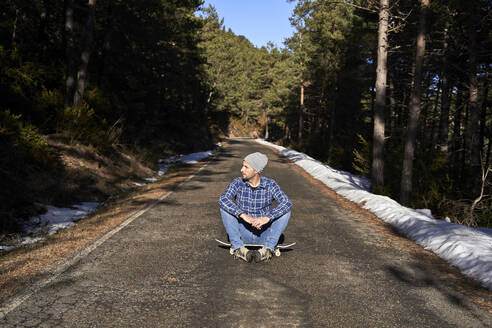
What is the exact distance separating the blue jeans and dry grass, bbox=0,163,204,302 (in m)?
2.42

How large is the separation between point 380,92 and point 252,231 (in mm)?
9895

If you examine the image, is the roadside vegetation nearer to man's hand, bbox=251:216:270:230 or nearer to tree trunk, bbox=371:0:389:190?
tree trunk, bbox=371:0:389:190

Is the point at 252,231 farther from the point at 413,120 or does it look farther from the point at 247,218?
the point at 413,120

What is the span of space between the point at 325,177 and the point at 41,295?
13392mm

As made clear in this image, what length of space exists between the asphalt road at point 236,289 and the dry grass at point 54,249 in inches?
14.4

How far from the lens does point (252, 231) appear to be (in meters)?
5.09

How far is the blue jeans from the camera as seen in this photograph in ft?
16.2

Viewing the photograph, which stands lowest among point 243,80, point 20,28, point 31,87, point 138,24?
point 31,87

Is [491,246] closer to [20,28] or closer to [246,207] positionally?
[246,207]

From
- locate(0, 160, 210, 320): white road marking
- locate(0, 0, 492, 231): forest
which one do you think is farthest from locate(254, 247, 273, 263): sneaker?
locate(0, 0, 492, 231): forest

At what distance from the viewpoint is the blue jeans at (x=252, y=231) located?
4.93 metres

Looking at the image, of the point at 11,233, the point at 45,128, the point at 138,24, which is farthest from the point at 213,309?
the point at 138,24

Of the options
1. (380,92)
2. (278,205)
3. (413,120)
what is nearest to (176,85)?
(380,92)

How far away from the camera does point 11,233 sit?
6.19 meters
